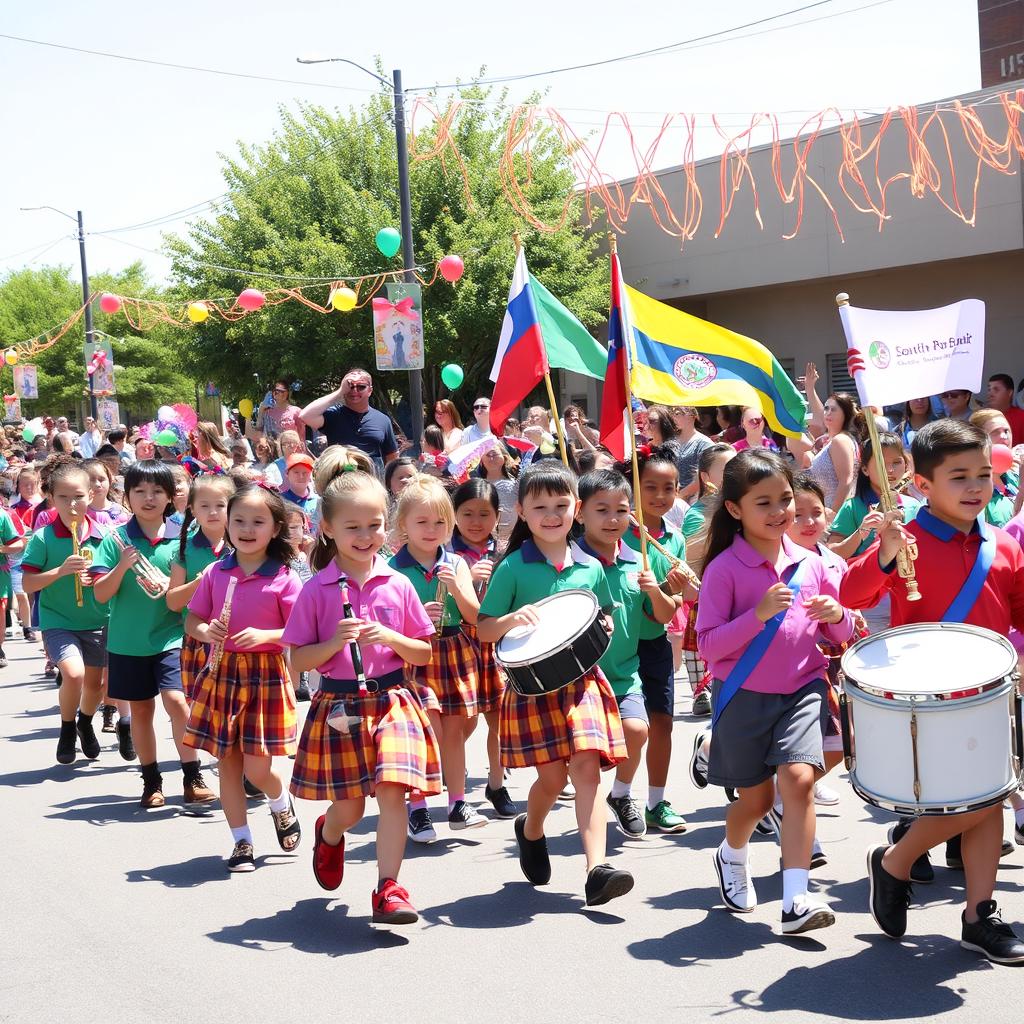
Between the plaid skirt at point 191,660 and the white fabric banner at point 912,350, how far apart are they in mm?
3459

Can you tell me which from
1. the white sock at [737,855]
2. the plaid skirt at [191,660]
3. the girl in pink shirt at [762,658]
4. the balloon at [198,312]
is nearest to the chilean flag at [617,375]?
the girl in pink shirt at [762,658]

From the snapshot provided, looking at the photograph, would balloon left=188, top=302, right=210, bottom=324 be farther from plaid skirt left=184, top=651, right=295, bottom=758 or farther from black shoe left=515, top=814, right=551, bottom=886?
black shoe left=515, top=814, right=551, bottom=886

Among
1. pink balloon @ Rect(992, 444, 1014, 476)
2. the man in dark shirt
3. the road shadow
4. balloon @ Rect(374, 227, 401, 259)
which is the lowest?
the road shadow

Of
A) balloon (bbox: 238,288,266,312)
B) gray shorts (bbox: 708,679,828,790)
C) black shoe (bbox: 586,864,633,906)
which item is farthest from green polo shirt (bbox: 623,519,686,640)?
balloon (bbox: 238,288,266,312)

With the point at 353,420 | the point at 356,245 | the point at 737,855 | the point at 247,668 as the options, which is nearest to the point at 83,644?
the point at 247,668

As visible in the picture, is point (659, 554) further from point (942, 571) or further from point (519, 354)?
point (942, 571)

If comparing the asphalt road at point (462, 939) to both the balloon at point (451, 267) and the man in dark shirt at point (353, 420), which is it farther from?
the balloon at point (451, 267)

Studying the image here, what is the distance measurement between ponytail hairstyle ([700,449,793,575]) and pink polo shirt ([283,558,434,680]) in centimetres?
115

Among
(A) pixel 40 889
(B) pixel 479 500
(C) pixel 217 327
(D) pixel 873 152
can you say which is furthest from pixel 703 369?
(C) pixel 217 327

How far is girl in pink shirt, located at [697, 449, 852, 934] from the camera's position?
453 centimetres

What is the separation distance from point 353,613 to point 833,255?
17.1 metres

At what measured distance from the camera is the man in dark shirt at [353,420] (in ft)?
32.6

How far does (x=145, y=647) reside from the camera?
6965 mm

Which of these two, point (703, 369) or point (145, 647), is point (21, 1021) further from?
point (703, 369)
